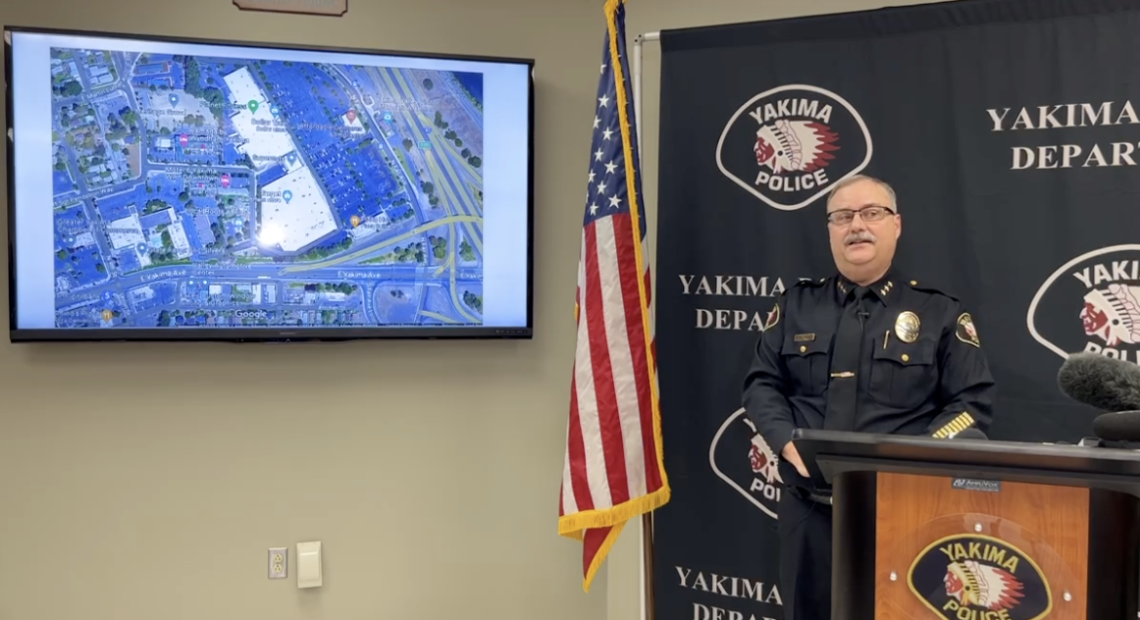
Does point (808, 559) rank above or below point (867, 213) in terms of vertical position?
below

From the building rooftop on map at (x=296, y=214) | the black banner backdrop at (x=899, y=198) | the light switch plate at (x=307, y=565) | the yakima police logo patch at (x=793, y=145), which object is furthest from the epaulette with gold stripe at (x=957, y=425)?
the light switch plate at (x=307, y=565)

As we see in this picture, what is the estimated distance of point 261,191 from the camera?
2469 millimetres

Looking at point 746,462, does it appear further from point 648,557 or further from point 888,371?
point 888,371

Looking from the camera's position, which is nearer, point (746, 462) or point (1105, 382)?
point (1105, 382)

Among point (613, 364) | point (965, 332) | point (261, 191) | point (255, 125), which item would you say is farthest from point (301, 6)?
point (965, 332)

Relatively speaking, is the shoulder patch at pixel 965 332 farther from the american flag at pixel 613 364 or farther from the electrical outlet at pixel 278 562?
the electrical outlet at pixel 278 562

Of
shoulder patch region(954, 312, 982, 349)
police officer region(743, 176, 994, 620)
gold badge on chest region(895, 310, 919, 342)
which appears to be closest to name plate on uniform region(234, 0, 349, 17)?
police officer region(743, 176, 994, 620)

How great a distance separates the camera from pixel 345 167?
2.52 m

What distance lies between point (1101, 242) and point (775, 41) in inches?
41.6

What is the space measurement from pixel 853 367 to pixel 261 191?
6.20 ft

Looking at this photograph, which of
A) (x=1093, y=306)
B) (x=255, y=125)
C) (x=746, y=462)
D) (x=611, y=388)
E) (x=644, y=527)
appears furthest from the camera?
(x=255, y=125)

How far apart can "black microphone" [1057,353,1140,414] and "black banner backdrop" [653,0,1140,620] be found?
1.05 m

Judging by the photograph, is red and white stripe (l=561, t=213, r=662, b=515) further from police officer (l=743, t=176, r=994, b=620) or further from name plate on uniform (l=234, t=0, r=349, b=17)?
name plate on uniform (l=234, t=0, r=349, b=17)

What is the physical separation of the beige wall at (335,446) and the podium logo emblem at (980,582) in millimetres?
1826
